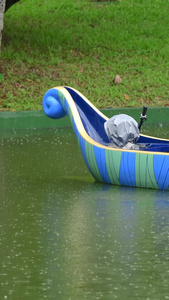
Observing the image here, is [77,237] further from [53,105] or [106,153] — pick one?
[53,105]

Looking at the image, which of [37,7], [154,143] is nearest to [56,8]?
[37,7]

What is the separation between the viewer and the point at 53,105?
1105cm

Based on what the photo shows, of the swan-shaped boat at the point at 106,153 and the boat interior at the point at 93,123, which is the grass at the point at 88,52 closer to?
the boat interior at the point at 93,123

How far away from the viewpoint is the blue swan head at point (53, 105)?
36.3 ft

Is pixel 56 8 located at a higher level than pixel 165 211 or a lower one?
higher

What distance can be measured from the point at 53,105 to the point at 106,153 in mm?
1642

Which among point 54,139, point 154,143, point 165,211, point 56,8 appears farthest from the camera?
point 56,8

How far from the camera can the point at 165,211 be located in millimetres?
8336

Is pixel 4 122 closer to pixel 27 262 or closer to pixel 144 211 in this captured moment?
pixel 144 211

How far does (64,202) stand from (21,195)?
671mm

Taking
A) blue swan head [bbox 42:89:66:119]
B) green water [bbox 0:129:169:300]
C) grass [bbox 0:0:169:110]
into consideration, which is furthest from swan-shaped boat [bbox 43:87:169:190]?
grass [bbox 0:0:169:110]

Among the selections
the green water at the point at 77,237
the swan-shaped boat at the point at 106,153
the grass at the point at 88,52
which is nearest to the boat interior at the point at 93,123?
the swan-shaped boat at the point at 106,153

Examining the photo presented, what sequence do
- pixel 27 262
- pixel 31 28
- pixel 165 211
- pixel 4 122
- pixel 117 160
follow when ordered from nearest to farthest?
pixel 27 262, pixel 165 211, pixel 117 160, pixel 4 122, pixel 31 28

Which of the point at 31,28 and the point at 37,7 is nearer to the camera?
the point at 31,28
